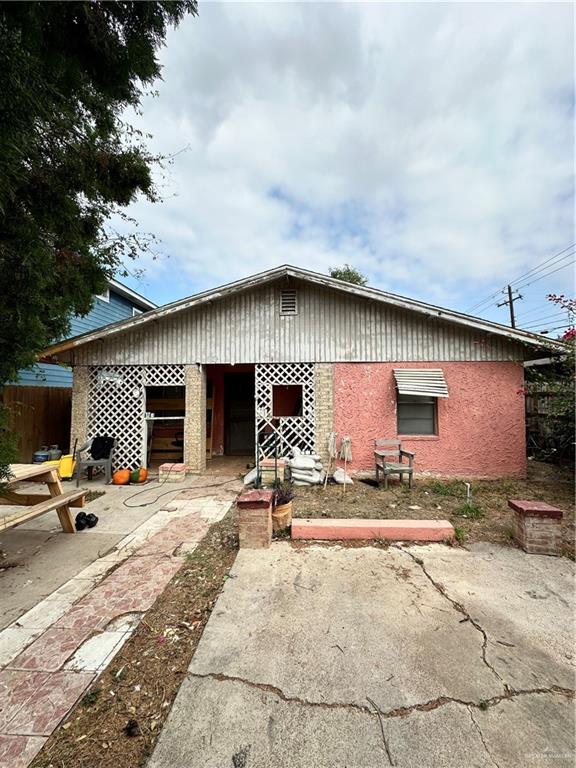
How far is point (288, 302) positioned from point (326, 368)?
1.83 m

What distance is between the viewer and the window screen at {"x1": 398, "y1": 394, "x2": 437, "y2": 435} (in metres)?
7.32

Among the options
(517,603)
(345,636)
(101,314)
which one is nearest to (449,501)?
(517,603)

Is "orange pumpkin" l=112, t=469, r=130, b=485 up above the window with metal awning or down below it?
below

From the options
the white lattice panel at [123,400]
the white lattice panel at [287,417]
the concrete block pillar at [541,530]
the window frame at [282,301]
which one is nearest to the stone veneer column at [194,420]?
the white lattice panel at [123,400]

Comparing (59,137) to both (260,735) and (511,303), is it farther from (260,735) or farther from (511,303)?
(511,303)

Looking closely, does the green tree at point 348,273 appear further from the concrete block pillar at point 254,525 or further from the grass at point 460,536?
the concrete block pillar at point 254,525

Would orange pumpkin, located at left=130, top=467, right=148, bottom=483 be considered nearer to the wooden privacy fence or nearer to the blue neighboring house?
the wooden privacy fence

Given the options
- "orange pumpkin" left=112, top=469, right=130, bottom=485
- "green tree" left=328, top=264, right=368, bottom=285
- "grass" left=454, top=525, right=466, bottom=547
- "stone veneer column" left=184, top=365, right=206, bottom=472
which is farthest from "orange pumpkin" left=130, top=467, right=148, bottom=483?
"green tree" left=328, top=264, right=368, bottom=285

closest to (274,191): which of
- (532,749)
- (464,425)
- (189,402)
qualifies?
(189,402)

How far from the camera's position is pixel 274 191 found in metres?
11.5

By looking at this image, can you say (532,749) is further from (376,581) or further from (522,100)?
(522,100)

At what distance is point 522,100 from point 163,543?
32.7 feet

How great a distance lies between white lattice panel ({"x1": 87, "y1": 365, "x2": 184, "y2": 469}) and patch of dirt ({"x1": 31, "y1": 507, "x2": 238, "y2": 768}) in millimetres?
5510

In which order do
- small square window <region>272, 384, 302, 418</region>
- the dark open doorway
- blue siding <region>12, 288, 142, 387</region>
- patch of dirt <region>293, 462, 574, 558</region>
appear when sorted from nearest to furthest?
patch of dirt <region>293, 462, 574, 558</region> → blue siding <region>12, 288, 142, 387</region> → small square window <region>272, 384, 302, 418</region> → the dark open doorway
